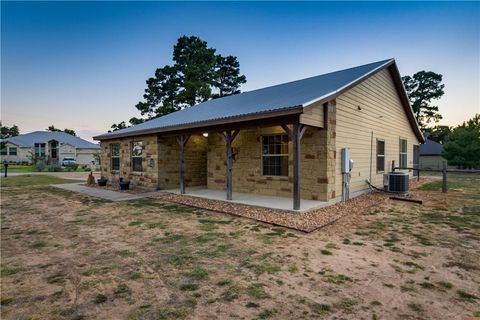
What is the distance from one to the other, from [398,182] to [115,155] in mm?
13894

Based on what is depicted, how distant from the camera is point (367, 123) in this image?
9.21 meters

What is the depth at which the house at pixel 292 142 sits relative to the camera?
6.91m

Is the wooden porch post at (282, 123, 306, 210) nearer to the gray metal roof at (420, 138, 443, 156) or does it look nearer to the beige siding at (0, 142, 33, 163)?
the gray metal roof at (420, 138, 443, 156)

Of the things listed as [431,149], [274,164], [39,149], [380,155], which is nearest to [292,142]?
[274,164]

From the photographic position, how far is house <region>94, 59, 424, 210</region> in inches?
272

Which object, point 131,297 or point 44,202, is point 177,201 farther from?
point 131,297

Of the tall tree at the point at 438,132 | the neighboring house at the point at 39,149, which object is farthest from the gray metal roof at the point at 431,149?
the neighboring house at the point at 39,149

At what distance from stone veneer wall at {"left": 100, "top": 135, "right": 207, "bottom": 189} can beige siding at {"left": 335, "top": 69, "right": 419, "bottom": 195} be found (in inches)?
265

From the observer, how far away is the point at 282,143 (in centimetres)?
823

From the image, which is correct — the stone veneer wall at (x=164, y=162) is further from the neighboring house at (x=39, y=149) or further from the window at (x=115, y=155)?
the neighboring house at (x=39, y=149)

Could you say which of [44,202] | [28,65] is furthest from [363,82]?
[28,65]

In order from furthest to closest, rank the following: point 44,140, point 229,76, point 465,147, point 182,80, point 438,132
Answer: point 438,132 → point 44,140 → point 229,76 → point 182,80 → point 465,147

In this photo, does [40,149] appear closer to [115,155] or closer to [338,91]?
[115,155]

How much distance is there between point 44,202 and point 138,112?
24.9m
